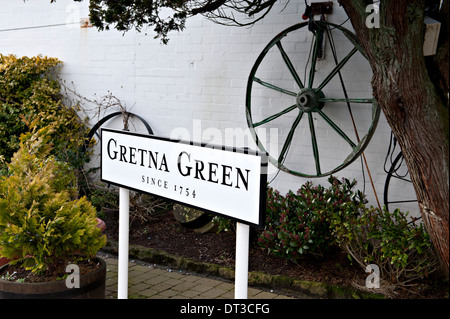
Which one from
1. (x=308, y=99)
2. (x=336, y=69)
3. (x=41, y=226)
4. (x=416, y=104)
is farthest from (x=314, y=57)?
(x=41, y=226)

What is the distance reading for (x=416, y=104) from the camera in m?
3.32

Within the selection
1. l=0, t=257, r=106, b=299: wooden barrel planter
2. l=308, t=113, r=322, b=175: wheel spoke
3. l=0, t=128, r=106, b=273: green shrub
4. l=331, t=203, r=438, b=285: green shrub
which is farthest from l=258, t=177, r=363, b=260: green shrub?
l=0, t=257, r=106, b=299: wooden barrel planter

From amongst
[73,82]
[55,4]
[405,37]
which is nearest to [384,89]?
[405,37]

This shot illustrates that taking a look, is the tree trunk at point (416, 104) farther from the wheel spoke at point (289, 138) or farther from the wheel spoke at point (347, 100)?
the wheel spoke at point (289, 138)

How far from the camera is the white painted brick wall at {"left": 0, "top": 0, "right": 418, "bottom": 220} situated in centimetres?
525

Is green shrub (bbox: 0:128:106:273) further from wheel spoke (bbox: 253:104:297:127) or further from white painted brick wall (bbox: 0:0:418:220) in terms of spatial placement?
white painted brick wall (bbox: 0:0:418:220)

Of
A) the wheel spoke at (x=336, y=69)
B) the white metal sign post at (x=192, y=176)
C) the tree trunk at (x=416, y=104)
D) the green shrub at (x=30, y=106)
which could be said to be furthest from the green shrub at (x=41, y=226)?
the green shrub at (x=30, y=106)

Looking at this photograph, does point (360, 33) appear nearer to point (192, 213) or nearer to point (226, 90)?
point (226, 90)

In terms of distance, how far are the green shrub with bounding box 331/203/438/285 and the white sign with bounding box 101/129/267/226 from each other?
1.71 metres

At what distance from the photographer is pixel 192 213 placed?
5.64m

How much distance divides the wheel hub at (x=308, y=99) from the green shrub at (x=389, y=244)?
3.86ft

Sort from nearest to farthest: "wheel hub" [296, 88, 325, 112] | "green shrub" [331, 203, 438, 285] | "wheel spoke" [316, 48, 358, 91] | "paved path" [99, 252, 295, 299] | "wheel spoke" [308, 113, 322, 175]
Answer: "green shrub" [331, 203, 438, 285]
"paved path" [99, 252, 295, 299]
"wheel spoke" [316, 48, 358, 91]
"wheel hub" [296, 88, 325, 112]
"wheel spoke" [308, 113, 322, 175]

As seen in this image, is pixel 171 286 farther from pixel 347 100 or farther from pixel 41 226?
pixel 347 100
